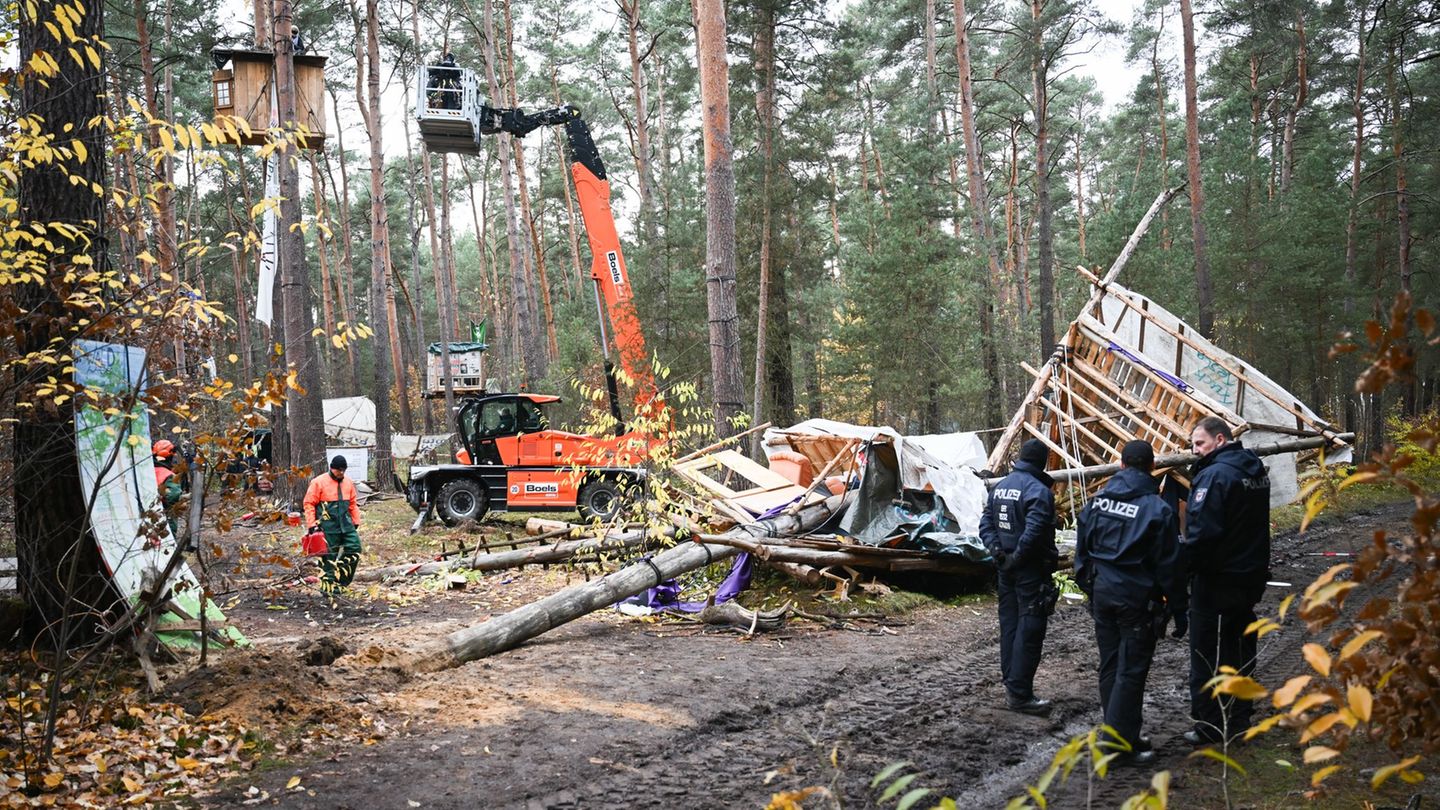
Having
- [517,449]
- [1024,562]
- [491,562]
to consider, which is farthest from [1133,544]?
[517,449]

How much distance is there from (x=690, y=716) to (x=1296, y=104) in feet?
107

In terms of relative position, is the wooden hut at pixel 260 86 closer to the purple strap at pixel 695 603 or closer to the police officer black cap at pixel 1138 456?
the purple strap at pixel 695 603

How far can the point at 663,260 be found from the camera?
72.1 ft

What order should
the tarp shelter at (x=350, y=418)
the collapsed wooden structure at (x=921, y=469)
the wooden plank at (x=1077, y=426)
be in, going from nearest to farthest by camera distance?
1. the collapsed wooden structure at (x=921, y=469)
2. the wooden plank at (x=1077, y=426)
3. the tarp shelter at (x=350, y=418)

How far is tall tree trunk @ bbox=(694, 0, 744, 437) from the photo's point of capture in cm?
1130

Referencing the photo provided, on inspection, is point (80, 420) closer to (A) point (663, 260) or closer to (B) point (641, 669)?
(B) point (641, 669)

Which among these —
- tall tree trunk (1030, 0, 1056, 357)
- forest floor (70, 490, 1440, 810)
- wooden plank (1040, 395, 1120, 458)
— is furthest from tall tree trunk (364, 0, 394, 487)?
tall tree trunk (1030, 0, 1056, 357)

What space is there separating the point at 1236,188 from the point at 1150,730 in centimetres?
2617

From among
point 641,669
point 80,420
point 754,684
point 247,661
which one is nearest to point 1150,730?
point 754,684

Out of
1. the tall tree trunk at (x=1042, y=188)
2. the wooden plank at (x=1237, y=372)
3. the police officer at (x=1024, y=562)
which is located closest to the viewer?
the police officer at (x=1024, y=562)

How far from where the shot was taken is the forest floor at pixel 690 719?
15.6 ft

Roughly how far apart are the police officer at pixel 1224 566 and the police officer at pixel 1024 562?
2.98ft

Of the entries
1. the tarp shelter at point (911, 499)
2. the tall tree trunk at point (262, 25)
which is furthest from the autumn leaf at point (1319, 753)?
the tall tree trunk at point (262, 25)

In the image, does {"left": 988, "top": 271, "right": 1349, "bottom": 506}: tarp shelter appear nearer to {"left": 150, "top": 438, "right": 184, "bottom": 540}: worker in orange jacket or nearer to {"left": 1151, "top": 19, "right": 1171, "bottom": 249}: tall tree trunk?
{"left": 150, "top": 438, "right": 184, "bottom": 540}: worker in orange jacket
